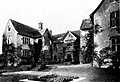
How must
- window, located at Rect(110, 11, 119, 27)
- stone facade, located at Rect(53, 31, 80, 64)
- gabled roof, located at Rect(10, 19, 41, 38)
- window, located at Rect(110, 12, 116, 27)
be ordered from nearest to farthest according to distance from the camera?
window, located at Rect(110, 11, 119, 27) → window, located at Rect(110, 12, 116, 27) → stone facade, located at Rect(53, 31, 80, 64) → gabled roof, located at Rect(10, 19, 41, 38)

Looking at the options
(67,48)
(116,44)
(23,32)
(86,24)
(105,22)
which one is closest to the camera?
(116,44)

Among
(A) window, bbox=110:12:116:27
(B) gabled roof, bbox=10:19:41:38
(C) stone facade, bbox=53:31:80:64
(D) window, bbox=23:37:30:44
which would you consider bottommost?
(C) stone facade, bbox=53:31:80:64

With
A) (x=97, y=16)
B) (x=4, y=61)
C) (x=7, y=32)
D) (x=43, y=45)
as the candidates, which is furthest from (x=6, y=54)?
(x=97, y=16)

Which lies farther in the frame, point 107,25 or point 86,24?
point 86,24

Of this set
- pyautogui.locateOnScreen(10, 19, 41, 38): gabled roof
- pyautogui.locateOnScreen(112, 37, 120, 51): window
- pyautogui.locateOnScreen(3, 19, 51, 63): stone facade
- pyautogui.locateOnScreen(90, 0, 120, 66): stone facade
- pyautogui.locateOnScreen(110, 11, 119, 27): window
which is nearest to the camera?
pyautogui.locateOnScreen(112, 37, 120, 51): window

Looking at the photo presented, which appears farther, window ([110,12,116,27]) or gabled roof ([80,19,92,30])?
gabled roof ([80,19,92,30])

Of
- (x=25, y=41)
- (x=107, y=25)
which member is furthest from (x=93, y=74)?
(x=25, y=41)

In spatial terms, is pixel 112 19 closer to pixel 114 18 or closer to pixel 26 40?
pixel 114 18

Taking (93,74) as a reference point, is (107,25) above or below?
above

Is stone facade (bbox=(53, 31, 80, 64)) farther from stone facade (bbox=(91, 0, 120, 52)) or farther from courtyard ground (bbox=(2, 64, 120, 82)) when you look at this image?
stone facade (bbox=(91, 0, 120, 52))

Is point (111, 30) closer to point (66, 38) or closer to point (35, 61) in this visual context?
point (66, 38)

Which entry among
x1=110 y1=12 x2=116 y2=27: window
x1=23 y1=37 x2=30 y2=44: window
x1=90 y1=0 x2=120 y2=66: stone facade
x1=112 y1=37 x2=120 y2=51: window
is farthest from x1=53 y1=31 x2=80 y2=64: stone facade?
A: x1=112 y1=37 x2=120 y2=51: window

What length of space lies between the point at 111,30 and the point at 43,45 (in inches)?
1052

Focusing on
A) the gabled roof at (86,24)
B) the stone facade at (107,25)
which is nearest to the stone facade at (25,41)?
the gabled roof at (86,24)
